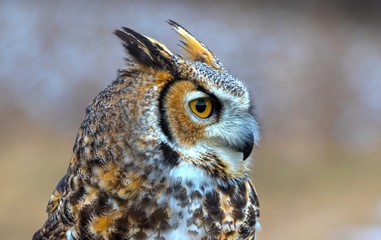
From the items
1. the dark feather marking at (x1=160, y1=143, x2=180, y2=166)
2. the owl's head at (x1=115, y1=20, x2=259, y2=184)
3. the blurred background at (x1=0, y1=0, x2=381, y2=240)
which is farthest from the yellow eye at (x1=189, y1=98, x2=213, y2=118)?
the blurred background at (x1=0, y1=0, x2=381, y2=240)

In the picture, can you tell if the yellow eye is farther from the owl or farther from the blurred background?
the blurred background

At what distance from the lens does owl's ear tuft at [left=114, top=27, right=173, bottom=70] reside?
1.68 meters

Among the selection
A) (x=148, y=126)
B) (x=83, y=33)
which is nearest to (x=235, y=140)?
(x=148, y=126)

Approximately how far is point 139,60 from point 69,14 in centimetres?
549

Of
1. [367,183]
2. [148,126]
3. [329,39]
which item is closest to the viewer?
[148,126]

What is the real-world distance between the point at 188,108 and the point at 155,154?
0.13 metres

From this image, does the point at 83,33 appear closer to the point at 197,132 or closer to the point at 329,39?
the point at 329,39

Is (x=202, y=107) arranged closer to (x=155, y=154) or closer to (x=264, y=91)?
(x=155, y=154)

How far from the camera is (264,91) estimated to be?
6613 millimetres

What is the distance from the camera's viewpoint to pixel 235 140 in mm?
1738

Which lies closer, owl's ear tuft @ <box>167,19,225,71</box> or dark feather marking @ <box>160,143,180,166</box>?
dark feather marking @ <box>160,143,180,166</box>

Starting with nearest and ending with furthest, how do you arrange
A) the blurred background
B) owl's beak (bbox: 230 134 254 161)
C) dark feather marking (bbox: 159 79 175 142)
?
dark feather marking (bbox: 159 79 175 142), owl's beak (bbox: 230 134 254 161), the blurred background

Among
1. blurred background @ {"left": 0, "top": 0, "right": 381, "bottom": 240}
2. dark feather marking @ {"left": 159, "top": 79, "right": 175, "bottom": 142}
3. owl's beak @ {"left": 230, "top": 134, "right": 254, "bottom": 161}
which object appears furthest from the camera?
blurred background @ {"left": 0, "top": 0, "right": 381, "bottom": 240}

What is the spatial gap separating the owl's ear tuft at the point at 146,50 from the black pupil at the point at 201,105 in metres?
0.12
